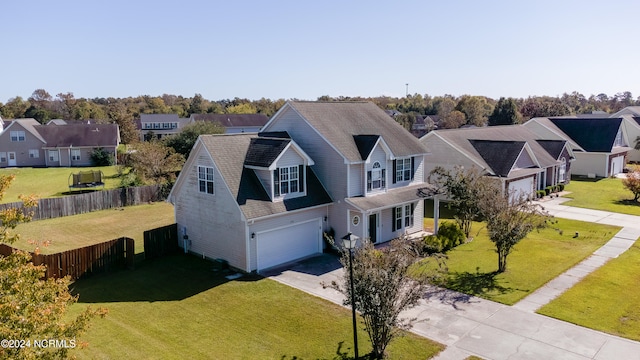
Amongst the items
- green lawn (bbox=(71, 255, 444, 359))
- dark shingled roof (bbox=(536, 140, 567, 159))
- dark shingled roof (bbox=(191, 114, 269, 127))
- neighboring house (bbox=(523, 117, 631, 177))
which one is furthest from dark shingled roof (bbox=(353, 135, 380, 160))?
dark shingled roof (bbox=(191, 114, 269, 127))

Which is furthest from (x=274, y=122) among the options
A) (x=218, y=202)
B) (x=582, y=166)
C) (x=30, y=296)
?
(x=582, y=166)

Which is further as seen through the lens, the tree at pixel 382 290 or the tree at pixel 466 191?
the tree at pixel 466 191

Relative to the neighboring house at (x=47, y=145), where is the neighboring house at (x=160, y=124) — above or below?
above

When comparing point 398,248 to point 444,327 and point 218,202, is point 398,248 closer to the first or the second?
point 444,327

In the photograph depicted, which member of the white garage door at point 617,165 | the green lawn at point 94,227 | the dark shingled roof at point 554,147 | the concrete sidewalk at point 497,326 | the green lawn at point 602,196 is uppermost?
the dark shingled roof at point 554,147

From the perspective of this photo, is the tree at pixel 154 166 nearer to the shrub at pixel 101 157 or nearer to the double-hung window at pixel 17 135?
the shrub at pixel 101 157

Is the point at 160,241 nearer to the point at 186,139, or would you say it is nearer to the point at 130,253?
the point at 130,253

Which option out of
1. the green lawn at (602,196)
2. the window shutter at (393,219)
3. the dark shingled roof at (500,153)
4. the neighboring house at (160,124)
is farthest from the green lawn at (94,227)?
the neighboring house at (160,124)

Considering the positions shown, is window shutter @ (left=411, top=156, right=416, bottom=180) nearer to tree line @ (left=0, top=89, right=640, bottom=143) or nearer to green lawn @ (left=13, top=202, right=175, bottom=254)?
green lawn @ (left=13, top=202, right=175, bottom=254)
